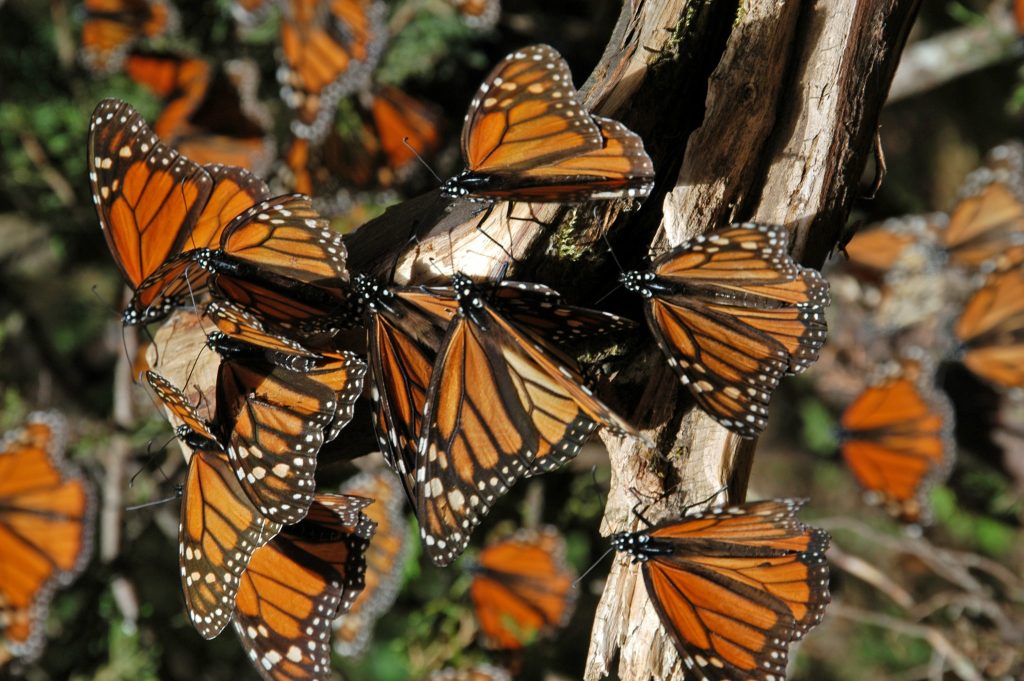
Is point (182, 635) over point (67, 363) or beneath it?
beneath

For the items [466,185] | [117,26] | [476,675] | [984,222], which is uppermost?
[117,26]

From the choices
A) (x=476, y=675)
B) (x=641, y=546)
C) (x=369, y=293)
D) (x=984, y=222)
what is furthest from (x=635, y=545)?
(x=984, y=222)

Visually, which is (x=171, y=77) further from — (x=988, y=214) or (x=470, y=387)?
(x=988, y=214)

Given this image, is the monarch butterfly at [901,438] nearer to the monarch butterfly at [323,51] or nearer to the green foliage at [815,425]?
the green foliage at [815,425]

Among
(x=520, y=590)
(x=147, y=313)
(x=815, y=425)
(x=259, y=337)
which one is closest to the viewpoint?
(x=259, y=337)

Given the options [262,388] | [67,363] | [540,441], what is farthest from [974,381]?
[67,363]

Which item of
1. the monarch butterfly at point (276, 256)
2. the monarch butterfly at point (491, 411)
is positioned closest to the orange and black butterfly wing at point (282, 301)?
the monarch butterfly at point (276, 256)

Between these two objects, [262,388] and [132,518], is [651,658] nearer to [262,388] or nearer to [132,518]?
[262,388]
